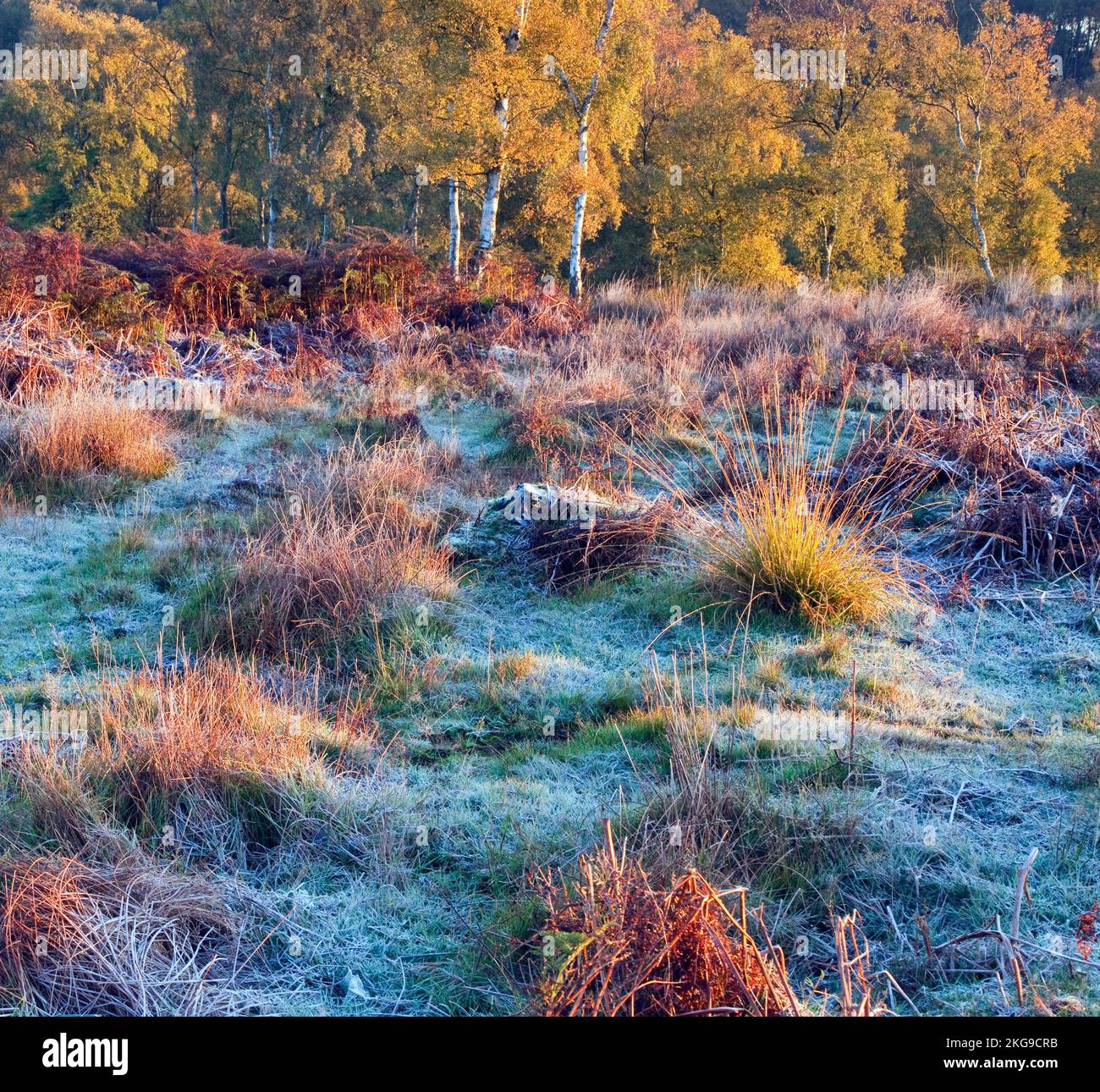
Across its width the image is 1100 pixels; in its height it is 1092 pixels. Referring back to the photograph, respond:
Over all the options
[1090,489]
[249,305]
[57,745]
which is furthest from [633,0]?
[57,745]

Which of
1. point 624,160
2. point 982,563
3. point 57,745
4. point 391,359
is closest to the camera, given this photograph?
point 57,745

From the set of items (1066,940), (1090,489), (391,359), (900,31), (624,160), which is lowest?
(1066,940)

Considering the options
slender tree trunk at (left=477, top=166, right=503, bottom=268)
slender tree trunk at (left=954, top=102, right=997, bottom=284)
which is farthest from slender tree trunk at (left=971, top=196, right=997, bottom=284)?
slender tree trunk at (left=477, top=166, right=503, bottom=268)

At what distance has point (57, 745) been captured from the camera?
12.4 feet

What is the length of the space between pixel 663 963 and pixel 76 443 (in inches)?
280

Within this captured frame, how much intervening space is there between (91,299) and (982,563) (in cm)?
966

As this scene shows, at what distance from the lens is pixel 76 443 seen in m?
7.96

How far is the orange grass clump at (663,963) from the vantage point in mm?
2314

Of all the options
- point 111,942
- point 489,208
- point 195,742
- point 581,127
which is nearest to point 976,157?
point 581,127

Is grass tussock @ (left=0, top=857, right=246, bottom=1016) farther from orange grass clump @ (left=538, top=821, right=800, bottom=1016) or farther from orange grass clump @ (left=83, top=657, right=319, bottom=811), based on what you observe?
orange grass clump @ (left=538, top=821, right=800, bottom=1016)

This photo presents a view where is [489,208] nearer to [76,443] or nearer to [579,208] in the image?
[579,208]

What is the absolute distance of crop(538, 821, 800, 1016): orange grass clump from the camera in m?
2.31

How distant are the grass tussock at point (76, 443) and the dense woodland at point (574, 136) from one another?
864 centimetres

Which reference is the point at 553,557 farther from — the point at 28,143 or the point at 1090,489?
the point at 28,143
